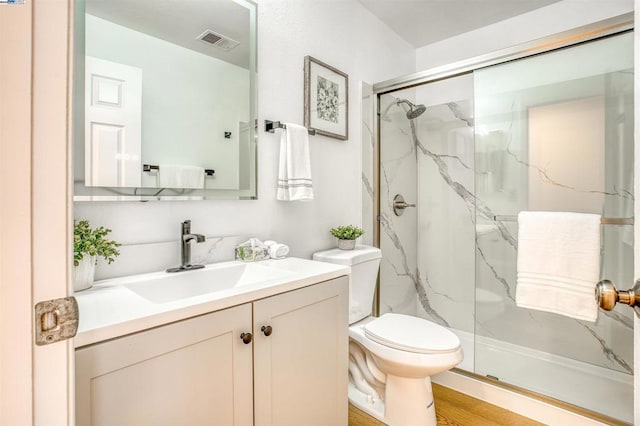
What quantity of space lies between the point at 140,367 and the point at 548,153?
2268 mm

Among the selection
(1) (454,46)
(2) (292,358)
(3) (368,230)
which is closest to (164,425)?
(2) (292,358)

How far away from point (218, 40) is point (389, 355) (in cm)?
157

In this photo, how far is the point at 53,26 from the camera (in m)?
0.45

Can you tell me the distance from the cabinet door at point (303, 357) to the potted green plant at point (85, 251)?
50cm

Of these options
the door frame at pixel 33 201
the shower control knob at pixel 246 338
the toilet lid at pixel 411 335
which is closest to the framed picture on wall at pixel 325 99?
the toilet lid at pixel 411 335

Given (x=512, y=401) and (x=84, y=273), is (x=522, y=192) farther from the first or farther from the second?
(x=84, y=273)

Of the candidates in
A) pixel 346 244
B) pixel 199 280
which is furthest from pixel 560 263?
pixel 199 280

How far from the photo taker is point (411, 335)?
1.54 metres

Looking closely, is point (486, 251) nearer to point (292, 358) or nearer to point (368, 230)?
point (368, 230)

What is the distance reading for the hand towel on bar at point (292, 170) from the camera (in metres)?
1.61

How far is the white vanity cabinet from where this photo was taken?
715mm

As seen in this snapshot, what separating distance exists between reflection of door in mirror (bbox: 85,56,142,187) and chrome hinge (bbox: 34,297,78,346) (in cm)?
76

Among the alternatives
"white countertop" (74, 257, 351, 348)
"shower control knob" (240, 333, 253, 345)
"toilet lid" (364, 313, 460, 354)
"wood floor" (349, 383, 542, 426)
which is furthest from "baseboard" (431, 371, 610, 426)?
"shower control knob" (240, 333, 253, 345)

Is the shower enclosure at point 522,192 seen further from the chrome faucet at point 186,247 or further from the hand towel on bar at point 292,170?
the chrome faucet at point 186,247
